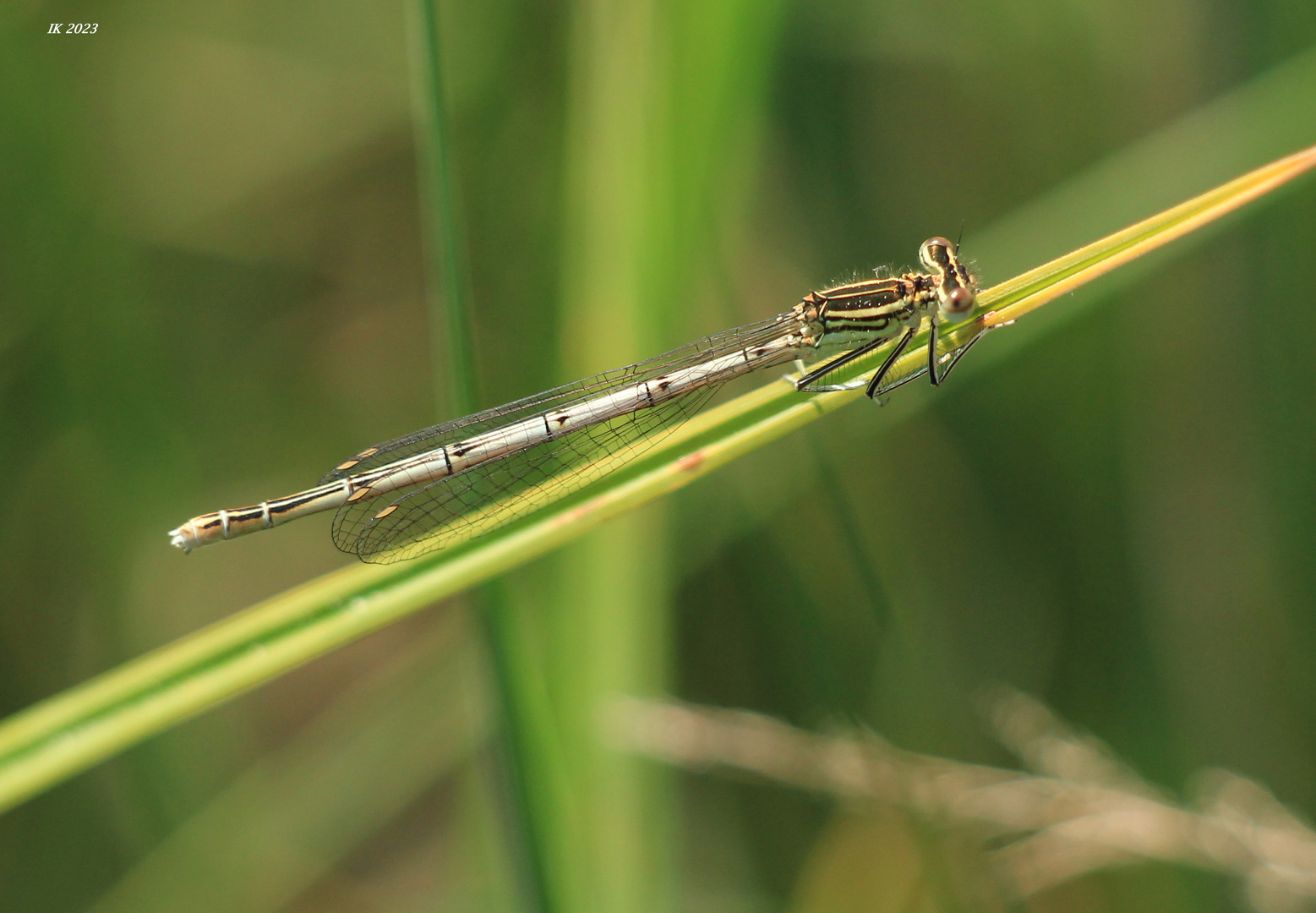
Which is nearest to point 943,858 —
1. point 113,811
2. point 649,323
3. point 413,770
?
point 649,323

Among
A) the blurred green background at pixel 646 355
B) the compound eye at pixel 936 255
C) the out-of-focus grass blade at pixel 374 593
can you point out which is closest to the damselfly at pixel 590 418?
the compound eye at pixel 936 255

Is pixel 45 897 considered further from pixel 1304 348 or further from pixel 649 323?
pixel 1304 348

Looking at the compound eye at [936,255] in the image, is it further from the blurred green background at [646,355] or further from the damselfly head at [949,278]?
the blurred green background at [646,355]

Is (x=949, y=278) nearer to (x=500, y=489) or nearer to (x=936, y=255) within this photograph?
(x=936, y=255)

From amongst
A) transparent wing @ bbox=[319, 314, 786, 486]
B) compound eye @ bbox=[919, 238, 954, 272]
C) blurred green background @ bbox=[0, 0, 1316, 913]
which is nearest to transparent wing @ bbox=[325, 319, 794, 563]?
transparent wing @ bbox=[319, 314, 786, 486]

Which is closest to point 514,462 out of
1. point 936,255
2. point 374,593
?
point 374,593

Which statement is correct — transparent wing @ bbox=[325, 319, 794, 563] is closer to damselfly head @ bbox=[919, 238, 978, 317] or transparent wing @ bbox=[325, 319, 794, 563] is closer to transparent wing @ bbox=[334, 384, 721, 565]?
transparent wing @ bbox=[334, 384, 721, 565]
